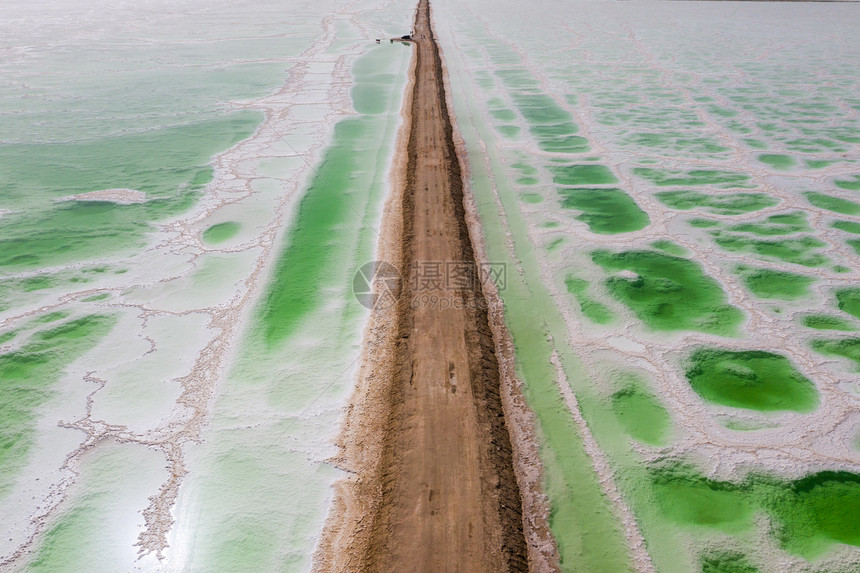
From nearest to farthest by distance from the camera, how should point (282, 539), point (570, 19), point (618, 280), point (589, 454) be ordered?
point (282, 539) → point (589, 454) → point (618, 280) → point (570, 19)

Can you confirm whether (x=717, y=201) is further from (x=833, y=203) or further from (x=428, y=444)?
(x=428, y=444)

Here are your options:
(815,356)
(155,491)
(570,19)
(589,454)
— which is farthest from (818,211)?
(570,19)

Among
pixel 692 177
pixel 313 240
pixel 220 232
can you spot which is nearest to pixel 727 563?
pixel 313 240

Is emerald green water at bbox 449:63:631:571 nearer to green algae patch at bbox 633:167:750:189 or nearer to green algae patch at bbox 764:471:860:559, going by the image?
green algae patch at bbox 764:471:860:559

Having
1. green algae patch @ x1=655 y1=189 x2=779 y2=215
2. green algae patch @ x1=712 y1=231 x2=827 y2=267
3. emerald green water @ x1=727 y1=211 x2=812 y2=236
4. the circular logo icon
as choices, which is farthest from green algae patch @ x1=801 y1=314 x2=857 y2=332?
the circular logo icon

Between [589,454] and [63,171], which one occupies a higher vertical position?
[63,171]

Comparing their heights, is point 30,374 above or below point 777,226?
below

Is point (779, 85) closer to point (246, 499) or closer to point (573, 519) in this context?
point (573, 519)
